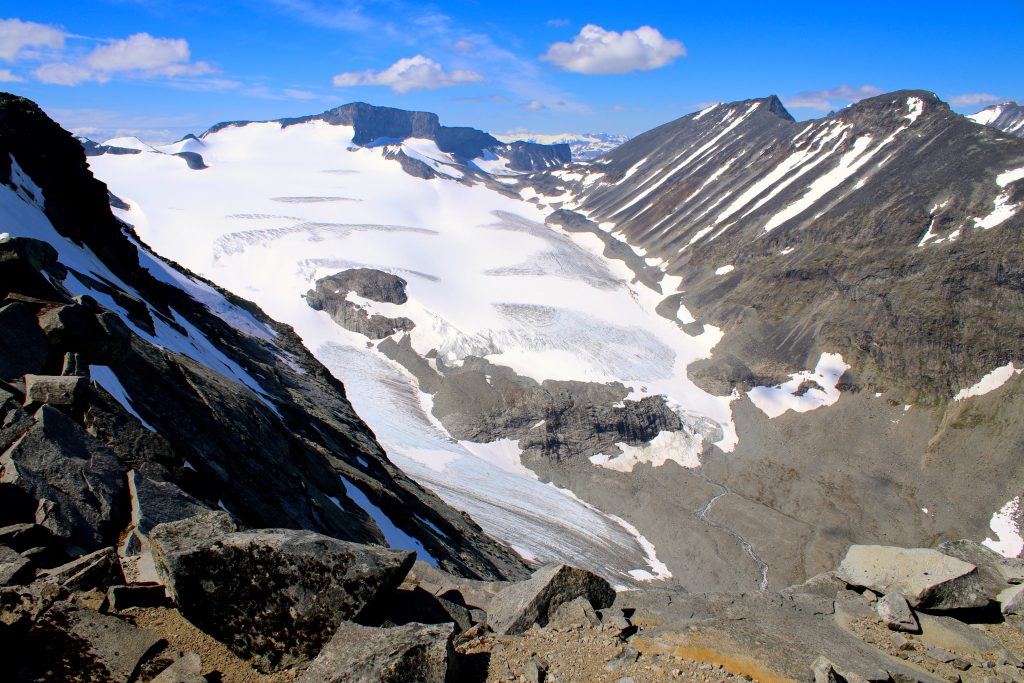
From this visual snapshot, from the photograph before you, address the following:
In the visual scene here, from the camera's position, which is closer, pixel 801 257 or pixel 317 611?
pixel 317 611

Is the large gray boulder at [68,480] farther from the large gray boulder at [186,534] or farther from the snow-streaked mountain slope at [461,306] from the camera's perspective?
the snow-streaked mountain slope at [461,306]

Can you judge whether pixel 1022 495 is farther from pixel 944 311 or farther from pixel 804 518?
pixel 944 311

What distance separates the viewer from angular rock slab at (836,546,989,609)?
10742mm

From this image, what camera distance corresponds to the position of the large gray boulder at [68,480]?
25.4 ft

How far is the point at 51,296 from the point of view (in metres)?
13.1

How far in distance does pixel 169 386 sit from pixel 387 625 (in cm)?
1081

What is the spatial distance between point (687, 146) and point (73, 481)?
182677 mm

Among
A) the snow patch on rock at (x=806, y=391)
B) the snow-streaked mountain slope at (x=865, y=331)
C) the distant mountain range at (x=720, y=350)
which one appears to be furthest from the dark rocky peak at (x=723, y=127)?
the snow patch on rock at (x=806, y=391)

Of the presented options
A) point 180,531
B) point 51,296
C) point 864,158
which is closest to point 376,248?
point 864,158

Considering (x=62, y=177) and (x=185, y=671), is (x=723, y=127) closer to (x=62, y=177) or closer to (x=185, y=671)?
(x=62, y=177)

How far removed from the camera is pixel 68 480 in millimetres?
8102

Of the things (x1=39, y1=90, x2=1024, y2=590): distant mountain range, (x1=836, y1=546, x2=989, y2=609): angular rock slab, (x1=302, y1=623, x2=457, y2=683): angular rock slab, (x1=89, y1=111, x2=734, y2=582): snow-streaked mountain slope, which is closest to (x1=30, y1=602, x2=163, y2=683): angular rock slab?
(x1=302, y1=623, x2=457, y2=683): angular rock slab

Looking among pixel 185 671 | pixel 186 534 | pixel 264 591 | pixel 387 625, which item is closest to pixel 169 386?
pixel 186 534

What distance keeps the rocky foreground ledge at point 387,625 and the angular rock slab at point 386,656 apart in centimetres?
2
